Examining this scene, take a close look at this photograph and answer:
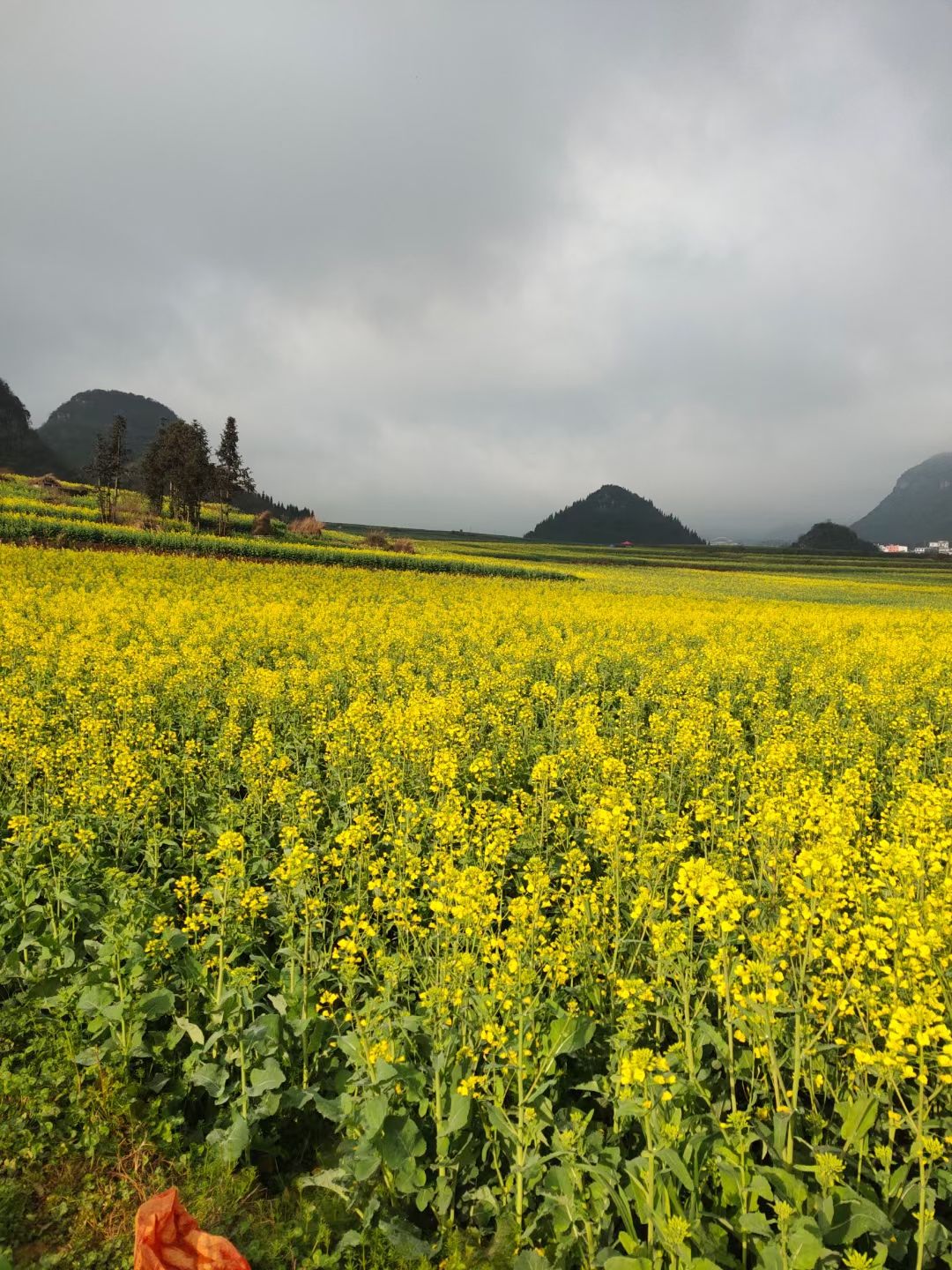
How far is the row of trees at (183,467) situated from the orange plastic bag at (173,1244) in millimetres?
64500

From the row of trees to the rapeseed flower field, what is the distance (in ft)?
201

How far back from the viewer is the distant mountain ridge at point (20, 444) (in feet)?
512

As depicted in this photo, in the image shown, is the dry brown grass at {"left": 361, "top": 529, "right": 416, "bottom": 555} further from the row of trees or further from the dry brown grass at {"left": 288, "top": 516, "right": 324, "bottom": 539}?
the row of trees

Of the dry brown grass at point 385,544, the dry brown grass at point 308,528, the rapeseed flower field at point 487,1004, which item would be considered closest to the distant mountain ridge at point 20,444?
the dry brown grass at point 308,528

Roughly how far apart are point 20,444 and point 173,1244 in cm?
20354

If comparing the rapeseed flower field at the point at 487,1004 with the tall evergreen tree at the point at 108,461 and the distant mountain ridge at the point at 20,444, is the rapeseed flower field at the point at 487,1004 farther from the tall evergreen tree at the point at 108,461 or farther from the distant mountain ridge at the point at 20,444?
the distant mountain ridge at the point at 20,444

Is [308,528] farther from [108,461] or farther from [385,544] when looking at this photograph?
[108,461]

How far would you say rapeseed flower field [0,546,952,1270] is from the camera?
2953 mm

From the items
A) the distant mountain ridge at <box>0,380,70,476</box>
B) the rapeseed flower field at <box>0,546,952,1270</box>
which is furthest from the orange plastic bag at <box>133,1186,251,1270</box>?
the distant mountain ridge at <box>0,380,70,476</box>

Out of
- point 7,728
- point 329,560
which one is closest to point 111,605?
point 7,728

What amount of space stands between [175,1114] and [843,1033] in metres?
4.08

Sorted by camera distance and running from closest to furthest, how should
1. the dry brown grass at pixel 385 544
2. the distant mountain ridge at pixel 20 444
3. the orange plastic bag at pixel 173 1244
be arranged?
1. the orange plastic bag at pixel 173 1244
2. the dry brown grass at pixel 385 544
3. the distant mountain ridge at pixel 20 444

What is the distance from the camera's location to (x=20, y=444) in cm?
16175

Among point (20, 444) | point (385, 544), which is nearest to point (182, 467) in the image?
point (385, 544)
